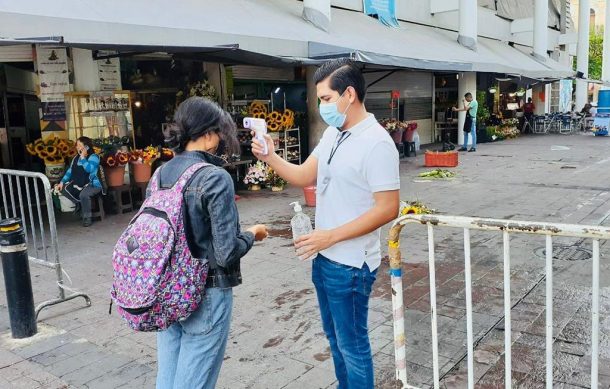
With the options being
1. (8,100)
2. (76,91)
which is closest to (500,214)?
(76,91)

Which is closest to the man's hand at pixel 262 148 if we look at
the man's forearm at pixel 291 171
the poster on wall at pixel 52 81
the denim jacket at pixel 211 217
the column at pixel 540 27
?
the man's forearm at pixel 291 171

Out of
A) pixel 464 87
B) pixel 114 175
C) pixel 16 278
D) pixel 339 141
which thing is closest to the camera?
pixel 339 141

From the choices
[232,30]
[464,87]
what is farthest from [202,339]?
[464,87]

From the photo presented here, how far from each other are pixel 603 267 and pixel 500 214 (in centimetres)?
265

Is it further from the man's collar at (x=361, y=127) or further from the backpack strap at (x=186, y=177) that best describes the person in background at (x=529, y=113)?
the backpack strap at (x=186, y=177)

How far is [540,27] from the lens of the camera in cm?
2397

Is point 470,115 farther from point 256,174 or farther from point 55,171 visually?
point 55,171

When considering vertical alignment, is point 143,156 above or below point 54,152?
below

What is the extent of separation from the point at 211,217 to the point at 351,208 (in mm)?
730

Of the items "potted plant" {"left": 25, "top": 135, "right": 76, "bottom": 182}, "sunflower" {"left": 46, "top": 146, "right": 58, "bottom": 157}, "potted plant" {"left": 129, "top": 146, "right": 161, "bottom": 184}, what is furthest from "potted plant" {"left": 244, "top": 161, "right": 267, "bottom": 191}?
"sunflower" {"left": 46, "top": 146, "right": 58, "bottom": 157}

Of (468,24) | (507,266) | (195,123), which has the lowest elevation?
(507,266)

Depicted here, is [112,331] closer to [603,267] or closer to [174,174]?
[174,174]

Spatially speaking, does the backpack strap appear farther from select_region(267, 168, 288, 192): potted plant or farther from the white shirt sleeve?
select_region(267, 168, 288, 192): potted plant

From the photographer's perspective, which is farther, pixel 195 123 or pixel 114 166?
pixel 114 166
